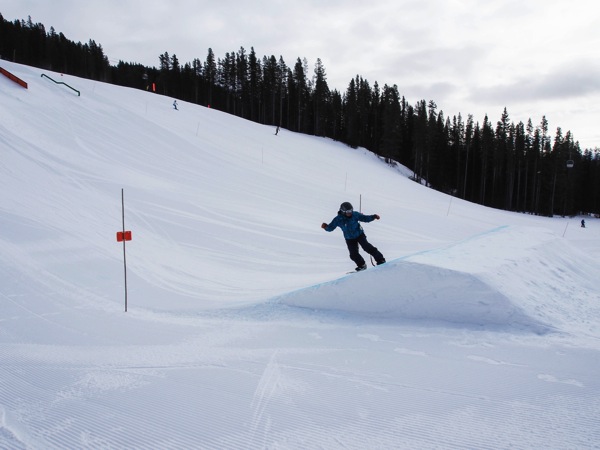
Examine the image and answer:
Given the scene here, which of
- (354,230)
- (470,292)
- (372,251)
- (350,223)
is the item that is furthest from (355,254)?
(470,292)

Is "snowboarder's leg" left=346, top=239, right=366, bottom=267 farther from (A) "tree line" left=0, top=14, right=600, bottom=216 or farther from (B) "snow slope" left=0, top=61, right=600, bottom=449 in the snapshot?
(A) "tree line" left=0, top=14, right=600, bottom=216

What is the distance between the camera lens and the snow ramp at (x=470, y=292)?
174 inches

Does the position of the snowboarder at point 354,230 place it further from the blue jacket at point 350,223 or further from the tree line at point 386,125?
the tree line at point 386,125

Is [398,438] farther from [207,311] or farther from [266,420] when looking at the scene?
[207,311]

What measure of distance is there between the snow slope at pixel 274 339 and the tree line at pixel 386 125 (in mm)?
49228

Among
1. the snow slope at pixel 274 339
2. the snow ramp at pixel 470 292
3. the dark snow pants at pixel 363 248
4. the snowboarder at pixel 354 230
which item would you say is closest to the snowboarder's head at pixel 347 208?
the snowboarder at pixel 354 230

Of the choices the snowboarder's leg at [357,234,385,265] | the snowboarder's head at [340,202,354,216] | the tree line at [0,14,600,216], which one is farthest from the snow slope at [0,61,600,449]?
the tree line at [0,14,600,216]

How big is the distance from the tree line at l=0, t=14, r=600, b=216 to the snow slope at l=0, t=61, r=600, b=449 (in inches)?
1938

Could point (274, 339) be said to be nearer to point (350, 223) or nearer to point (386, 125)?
point (350, 223)

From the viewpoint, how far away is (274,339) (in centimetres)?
439

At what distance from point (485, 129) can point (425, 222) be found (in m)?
49.7

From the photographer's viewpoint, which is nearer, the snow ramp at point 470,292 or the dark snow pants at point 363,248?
the snow ramp at point 470,292

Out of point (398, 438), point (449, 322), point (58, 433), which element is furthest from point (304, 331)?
point (58, 433)

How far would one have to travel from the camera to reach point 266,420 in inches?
109
